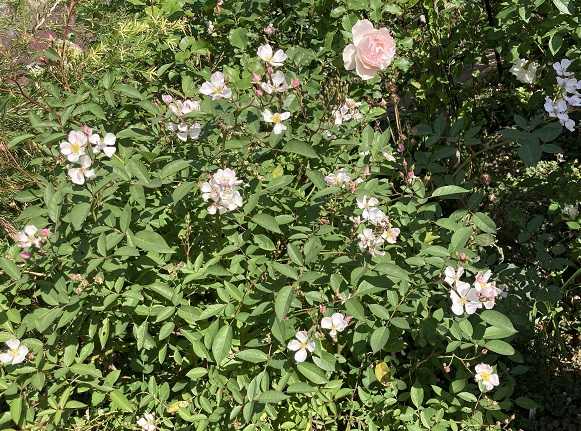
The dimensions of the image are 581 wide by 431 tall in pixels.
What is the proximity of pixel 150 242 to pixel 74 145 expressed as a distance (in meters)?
0.32

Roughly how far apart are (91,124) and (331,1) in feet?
3.51

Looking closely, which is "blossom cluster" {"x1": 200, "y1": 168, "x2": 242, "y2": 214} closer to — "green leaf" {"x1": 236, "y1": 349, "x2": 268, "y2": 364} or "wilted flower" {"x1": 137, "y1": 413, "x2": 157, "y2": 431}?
"green leaf" {"x1": 236, "y1": 349, "x2": 268, "y2": 364}

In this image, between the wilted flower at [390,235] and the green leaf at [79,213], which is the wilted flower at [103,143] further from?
the wilted flower at [390,235]

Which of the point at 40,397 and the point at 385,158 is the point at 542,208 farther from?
the point at 40,397

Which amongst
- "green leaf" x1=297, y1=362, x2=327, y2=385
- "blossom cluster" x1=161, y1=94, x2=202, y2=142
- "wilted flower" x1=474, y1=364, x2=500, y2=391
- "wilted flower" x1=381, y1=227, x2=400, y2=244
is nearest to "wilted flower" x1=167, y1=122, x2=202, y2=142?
"blossom cluster" x1=161, y1=94, x2=202, y2=142

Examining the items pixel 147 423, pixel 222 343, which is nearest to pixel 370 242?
pixel 222 343

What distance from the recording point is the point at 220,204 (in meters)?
1.54

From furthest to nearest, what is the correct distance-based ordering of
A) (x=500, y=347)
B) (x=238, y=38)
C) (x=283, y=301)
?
(x=238, y=38) < (x=500, y=347) < (x=283, y=301)

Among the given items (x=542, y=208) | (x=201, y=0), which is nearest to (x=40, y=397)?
(x=201, y=0)

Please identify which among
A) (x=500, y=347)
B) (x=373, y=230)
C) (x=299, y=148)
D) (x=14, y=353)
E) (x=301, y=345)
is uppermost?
(x=299, y=148)

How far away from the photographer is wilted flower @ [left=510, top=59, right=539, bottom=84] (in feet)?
7.45

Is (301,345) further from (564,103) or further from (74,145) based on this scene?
(564,103)

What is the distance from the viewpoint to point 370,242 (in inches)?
60.5

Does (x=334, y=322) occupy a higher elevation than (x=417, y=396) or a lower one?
higher
